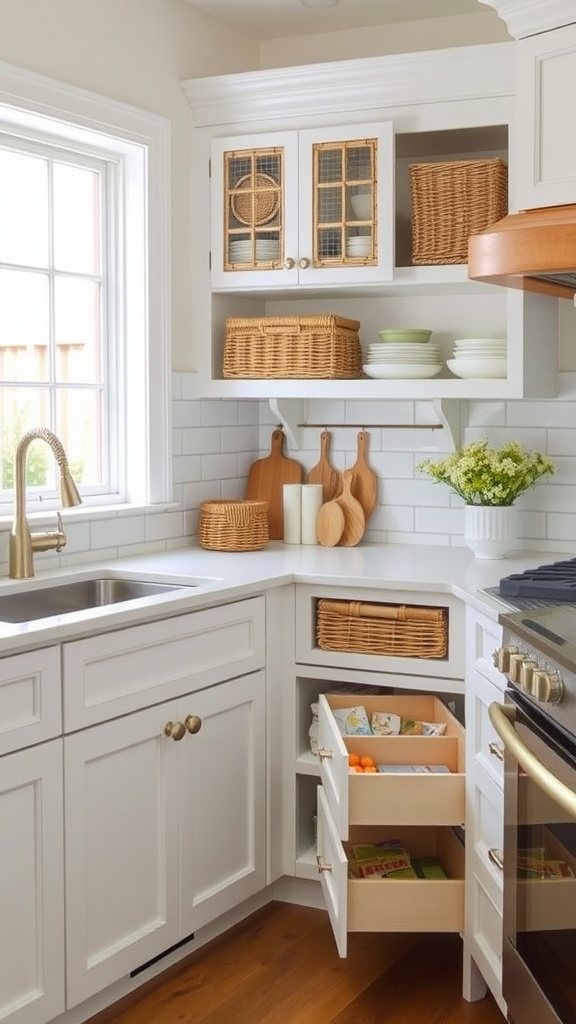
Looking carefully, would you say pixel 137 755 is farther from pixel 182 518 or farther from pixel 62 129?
pixel 62 129

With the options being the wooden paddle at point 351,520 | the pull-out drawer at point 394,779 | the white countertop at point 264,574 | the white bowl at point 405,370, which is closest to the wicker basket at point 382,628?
the white countertop at point 264,574

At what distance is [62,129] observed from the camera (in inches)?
125

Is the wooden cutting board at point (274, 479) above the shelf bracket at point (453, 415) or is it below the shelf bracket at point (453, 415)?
below

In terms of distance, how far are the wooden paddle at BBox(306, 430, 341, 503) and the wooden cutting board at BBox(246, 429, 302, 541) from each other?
0.08 metres

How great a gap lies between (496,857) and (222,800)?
2.40ft

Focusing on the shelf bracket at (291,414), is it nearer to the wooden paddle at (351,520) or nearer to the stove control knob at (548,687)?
the wooden paddle at (351,520)

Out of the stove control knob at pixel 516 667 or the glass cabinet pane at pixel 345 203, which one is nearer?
the stove control knob at pixel 516 667

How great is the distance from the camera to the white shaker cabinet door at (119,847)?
248 cm

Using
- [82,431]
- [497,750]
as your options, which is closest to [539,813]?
[497,750]

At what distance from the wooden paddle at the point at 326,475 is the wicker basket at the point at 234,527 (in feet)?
0.97

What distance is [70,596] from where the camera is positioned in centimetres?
310

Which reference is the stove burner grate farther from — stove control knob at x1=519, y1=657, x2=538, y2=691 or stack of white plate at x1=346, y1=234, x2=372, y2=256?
stack of white plate at x1=346, y1=234, x2=372, y2=256

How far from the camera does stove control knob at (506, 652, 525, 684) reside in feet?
6.68

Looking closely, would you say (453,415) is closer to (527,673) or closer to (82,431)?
(82,431)
